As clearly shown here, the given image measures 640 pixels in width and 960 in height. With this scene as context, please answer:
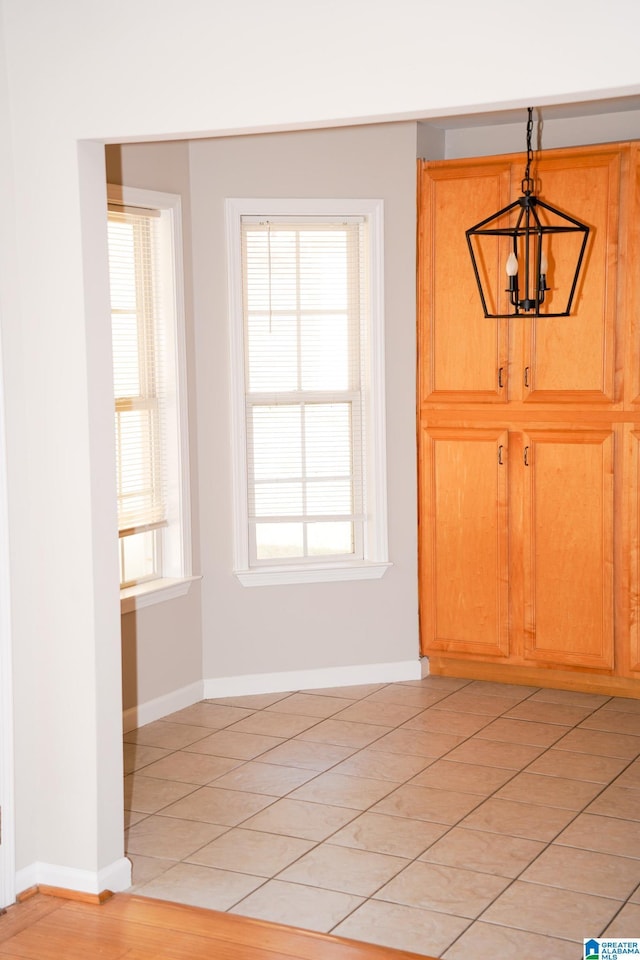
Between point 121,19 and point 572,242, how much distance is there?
2.57 metres

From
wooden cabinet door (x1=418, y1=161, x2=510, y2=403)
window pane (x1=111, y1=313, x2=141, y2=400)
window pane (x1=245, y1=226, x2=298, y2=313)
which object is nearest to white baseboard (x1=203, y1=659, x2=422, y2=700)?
wooden cabinet door (x1=418, y1=161, x2=510, y2=403)

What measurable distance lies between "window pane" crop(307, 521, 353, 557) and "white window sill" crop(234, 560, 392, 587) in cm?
7

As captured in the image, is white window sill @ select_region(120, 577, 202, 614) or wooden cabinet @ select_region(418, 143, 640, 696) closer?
white window sill @ select_region(120, 577, 202, 614)

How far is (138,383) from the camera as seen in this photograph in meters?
4.65

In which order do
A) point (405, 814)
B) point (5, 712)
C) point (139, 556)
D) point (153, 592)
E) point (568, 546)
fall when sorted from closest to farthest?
point (5, 712)
point (405, 814)
point (153, 592)
point (139, 556)
point (568, 546)

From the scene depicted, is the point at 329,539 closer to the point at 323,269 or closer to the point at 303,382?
the point at 303,382

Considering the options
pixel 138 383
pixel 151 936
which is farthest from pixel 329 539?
pixel 151 936

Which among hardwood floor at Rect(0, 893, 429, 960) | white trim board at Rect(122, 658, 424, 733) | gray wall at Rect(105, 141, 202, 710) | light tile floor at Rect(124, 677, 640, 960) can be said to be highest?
gray wall at Rect(105, 141, 202, 710)

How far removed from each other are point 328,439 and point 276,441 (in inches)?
9.7

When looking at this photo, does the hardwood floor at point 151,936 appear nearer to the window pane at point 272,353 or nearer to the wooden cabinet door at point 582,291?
the window pane at point 272,353

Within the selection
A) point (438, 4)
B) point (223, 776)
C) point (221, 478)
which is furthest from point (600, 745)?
point (438, 4)

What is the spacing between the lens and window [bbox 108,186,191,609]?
14.9 feet

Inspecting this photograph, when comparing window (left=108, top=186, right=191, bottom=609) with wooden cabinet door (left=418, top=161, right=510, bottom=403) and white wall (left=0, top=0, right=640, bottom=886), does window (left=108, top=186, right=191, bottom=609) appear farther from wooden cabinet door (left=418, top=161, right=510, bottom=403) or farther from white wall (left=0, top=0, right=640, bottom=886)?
white wall (left=0, top=0, right=640, bottom=886)

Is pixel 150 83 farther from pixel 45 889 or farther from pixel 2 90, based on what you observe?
pixel 45 889
